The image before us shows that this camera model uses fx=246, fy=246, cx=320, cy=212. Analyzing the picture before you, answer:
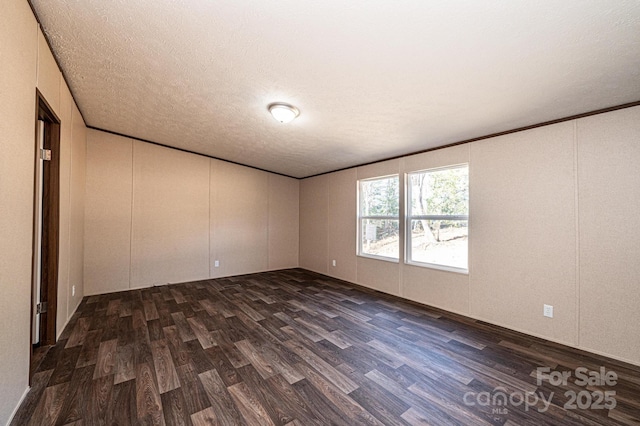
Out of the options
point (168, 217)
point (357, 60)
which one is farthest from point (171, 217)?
point (357, 60)

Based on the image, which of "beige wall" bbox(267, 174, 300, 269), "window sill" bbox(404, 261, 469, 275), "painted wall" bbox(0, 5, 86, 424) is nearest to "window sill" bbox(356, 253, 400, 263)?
"window sill" bbox(404, 261, 469, 275)

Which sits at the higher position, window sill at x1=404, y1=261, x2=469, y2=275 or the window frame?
the window frame

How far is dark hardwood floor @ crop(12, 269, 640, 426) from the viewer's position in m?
1.61

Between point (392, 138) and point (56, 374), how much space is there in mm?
4162

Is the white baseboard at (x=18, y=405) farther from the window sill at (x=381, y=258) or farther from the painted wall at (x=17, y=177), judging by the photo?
the window sill at (x=381, y=258)

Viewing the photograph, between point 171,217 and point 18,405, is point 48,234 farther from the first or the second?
point 171,217

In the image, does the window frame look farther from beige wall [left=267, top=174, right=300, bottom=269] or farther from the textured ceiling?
beige wall [left=267, top=174, right=300, bottom=269]

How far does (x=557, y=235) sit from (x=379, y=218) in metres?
2.41

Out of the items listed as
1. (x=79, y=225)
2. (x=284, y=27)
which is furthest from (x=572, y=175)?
(x=79, y=225)

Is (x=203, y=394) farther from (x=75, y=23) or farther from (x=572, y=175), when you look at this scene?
(x=572, y=175)

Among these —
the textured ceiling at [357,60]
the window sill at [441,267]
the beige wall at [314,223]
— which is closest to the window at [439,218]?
the window sill at [441,267]

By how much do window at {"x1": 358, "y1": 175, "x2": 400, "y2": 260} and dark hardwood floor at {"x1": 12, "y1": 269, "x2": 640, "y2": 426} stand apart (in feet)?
4.29

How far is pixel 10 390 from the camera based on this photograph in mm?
1491

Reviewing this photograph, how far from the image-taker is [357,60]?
189 cm
